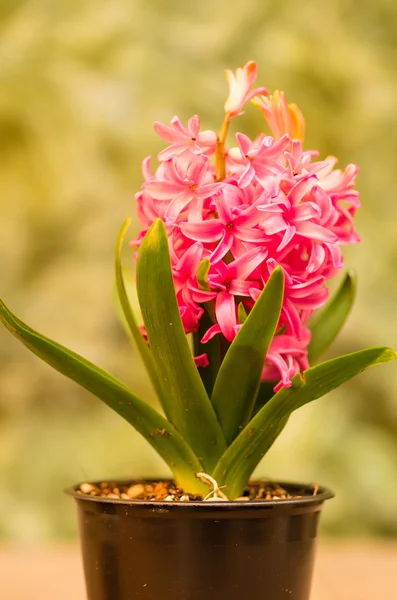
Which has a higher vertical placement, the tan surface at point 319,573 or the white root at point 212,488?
the white root at point 212,488

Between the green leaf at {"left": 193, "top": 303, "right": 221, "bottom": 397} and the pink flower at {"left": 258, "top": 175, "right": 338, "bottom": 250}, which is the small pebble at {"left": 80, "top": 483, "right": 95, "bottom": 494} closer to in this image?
the green leaf at {"left": 193, "top": 303, "right": 221, "bottom": 397}

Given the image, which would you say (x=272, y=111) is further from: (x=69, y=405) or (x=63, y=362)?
(x=69, y=405)

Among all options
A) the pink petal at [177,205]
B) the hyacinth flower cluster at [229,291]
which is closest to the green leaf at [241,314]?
the hyacinth flower cluster at [229,291]

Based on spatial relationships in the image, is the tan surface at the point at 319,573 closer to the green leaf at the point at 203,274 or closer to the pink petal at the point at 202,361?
the pink petal at the point at 202,361

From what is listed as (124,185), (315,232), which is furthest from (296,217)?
(124,185)

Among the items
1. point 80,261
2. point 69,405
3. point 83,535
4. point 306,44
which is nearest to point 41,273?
point 80,261

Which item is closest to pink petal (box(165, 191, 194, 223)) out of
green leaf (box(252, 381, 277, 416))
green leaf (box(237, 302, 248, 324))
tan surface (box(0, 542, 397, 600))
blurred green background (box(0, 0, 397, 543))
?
green leaf (box(237, 302, 248, 324))
